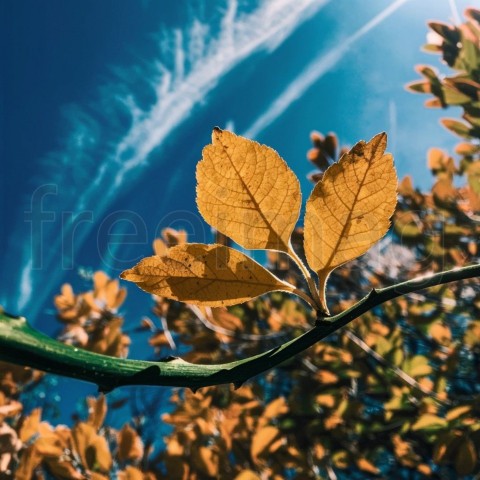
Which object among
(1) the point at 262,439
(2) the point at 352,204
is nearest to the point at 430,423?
(1) the point at 262,439

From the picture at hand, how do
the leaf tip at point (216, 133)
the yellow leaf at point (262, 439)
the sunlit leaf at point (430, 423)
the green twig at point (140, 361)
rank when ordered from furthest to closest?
1. the yellow leaf at point (262, 439)
2. the sunlit leaf at point (430, 423)
3. the leaf tip at point (216, 133)
4. the green twig at point (140, 361)

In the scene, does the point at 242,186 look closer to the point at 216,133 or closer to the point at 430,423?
the point at 216,133

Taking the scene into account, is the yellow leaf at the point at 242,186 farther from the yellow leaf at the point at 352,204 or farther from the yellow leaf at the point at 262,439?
the yellow leaf at the point at 262,439

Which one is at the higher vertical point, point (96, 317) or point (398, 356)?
point (96, 317)

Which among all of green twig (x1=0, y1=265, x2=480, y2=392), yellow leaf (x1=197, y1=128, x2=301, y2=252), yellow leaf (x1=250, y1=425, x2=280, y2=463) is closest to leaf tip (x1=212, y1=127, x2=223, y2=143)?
yellow leaf (x1=197, y1=128, x2=301, y2=252)

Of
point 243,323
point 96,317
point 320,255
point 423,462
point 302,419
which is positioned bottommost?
point 423,462

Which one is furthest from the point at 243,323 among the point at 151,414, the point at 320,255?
the point at 151,414

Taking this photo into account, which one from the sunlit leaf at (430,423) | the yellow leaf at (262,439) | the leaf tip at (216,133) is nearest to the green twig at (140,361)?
the leaf tip at (216,133)

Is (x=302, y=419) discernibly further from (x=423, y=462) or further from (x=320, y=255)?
(x=320, y=255)
